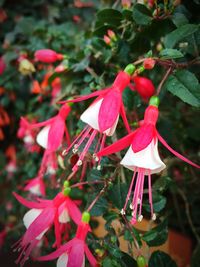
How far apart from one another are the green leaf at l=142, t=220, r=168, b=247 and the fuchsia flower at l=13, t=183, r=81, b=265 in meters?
0.12

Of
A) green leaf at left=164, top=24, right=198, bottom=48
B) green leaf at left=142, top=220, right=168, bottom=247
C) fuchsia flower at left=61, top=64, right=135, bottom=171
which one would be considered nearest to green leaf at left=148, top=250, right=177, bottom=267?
green leaf at left=142, top=220, right=168, bottom=247

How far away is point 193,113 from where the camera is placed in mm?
937

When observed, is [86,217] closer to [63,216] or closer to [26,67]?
[63,216]

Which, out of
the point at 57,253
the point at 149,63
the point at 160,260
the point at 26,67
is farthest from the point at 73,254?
the point at 26,67

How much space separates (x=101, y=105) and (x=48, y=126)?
0.70 ft

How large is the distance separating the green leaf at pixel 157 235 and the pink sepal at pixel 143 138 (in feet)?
0.68

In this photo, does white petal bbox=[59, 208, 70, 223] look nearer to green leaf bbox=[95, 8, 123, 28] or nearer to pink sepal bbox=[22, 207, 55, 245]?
pink sepal bbox=[22, 207, 55, 245]

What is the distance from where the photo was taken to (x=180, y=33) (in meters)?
0.58

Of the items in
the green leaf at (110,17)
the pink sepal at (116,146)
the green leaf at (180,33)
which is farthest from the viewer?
the green leaf at (110,17)

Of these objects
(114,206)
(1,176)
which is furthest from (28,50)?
(114,206)

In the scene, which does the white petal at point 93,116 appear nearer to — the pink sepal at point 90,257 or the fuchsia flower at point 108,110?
the fuchsia flower at point 108,110

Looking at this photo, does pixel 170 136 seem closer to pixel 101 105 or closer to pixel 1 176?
pixel 101 105

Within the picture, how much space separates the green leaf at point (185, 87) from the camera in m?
0.53

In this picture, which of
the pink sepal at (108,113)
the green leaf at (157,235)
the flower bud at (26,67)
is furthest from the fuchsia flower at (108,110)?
the flower bud at (26,67)
